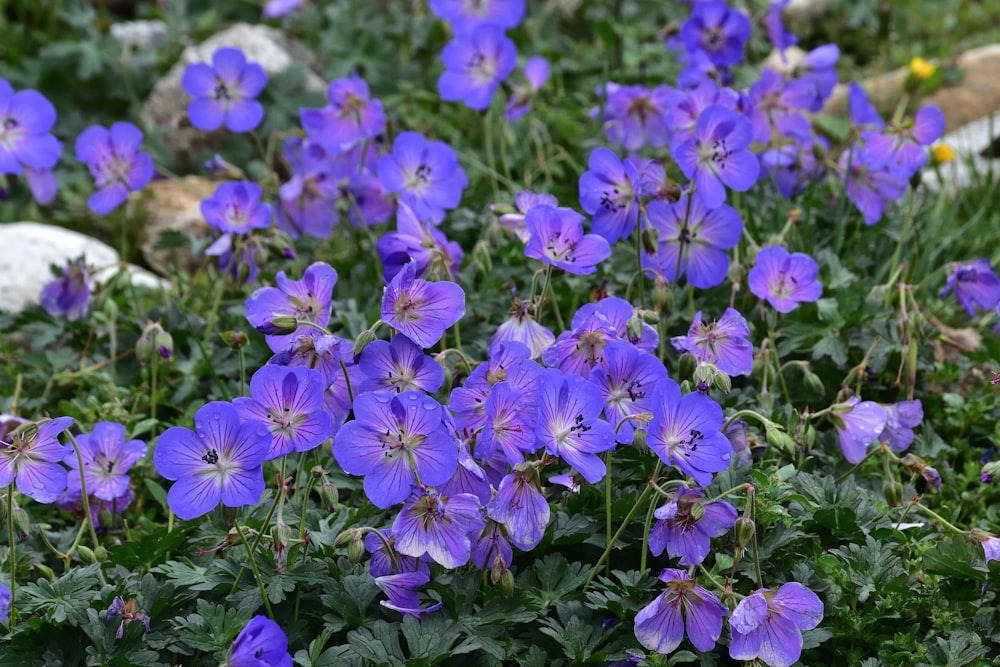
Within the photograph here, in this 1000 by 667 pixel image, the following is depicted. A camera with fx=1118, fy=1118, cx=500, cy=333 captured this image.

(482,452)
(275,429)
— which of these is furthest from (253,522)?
(482,452)

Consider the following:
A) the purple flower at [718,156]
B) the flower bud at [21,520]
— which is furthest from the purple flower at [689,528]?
the flower bud at [21,520]

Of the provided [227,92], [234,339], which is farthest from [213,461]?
[227,92]

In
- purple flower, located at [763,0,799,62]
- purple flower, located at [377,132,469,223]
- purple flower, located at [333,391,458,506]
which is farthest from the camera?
purple flower, located at [763,0,799,62]

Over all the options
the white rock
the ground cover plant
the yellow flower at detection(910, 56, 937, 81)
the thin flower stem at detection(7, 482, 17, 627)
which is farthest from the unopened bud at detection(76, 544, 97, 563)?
the yellow flower at detection(910, 56, 937, 81)

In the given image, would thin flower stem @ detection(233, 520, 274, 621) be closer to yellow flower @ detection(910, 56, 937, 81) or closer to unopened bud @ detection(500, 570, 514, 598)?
unopened bud @ detection(500, 570, 514, 598)

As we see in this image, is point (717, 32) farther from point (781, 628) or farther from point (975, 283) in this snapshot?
point (781, 628)

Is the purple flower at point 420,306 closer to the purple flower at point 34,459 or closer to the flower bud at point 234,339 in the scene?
the flower bud at point 234,339
